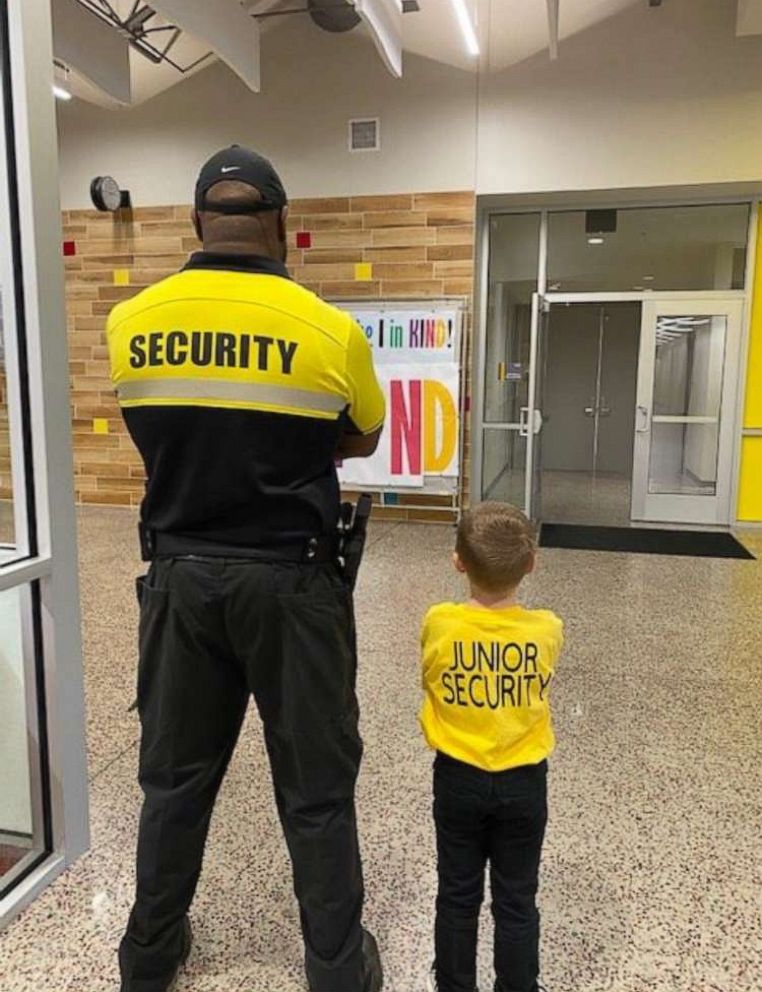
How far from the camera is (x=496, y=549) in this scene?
1.35 meters

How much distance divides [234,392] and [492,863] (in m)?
0.97

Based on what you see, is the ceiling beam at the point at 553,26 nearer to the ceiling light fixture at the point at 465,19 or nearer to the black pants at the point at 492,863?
the ceiling light fixture at the point at 465,19

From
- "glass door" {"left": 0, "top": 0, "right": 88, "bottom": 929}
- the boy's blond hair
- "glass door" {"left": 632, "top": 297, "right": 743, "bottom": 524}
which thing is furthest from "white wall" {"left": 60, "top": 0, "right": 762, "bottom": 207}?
the boy's blond hair

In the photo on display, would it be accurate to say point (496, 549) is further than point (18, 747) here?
No

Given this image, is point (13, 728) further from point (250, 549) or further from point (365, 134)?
point (365, 134)

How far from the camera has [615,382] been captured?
10.4 metres

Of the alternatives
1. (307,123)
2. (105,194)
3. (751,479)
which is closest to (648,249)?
(751,479)

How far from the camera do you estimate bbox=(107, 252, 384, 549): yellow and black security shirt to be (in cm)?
124

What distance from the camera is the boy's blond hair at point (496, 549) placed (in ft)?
4.42

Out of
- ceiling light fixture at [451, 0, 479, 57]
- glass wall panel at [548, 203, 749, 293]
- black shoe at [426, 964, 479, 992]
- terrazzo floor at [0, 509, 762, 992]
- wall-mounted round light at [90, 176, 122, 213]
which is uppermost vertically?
ceiling light fixture at [451, 0, 479, 57]

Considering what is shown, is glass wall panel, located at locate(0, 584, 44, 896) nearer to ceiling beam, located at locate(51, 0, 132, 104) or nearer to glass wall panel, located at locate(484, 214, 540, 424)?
ceiling beam, located at locate(51, 0, 132, 104)

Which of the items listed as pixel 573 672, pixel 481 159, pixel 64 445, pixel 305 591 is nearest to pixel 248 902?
pixel 305 591

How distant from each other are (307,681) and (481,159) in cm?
563

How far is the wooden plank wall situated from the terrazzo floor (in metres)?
3.35
